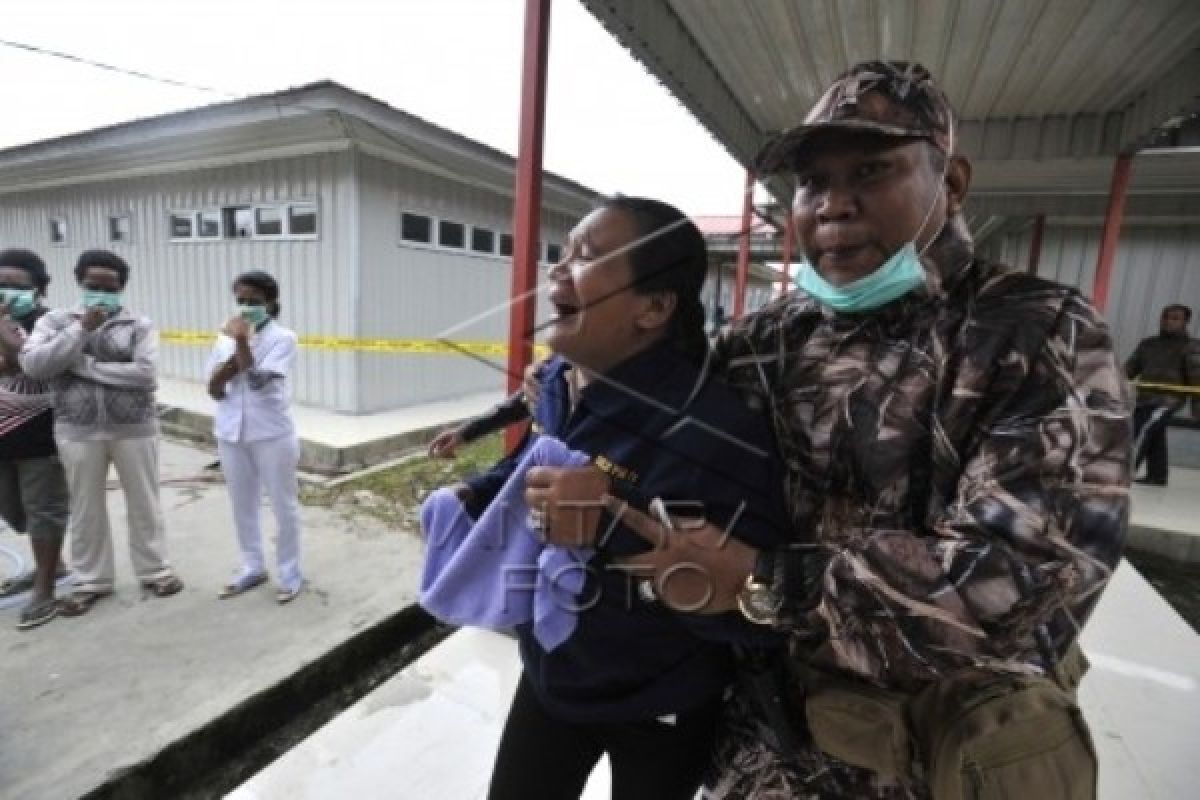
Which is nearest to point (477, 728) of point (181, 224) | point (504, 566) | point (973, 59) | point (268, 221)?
point (504, 566)

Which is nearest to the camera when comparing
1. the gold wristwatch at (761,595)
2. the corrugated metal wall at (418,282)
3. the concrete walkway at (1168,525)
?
the gold wristwatch at (761,595)

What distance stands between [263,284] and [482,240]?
553 cm

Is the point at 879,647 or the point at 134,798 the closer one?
the point at 879,647

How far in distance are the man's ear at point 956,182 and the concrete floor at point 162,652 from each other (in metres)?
2.92

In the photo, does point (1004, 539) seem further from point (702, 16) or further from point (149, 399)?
point (149, 399)

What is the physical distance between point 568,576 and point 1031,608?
63cm

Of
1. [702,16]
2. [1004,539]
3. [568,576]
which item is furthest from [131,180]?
[1004,539]

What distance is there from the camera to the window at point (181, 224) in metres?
7.74

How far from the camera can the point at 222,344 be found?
3.24m

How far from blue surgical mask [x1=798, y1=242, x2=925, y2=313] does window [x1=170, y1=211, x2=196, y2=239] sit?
888 cm

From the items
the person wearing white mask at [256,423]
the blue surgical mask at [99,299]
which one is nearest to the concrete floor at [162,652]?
the person wearing white mask at [256,423]

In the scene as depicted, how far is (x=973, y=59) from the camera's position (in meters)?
3.62

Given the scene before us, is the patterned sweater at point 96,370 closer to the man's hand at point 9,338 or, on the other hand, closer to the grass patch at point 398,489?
the man's hand at point 9,338

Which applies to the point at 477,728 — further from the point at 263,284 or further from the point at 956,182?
the point at 263,284
